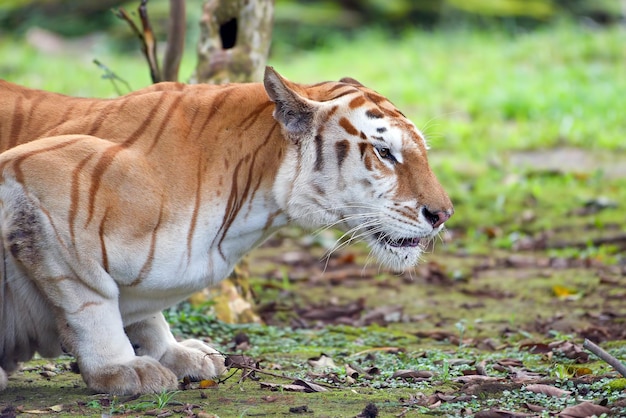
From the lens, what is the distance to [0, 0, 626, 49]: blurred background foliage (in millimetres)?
17922

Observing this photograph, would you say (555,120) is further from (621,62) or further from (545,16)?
(545,16)

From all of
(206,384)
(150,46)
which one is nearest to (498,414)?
(206,384)

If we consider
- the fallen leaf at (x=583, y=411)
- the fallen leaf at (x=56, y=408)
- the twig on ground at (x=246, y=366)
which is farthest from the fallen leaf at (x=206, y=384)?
the fallen leaf at (x=583, y=411)

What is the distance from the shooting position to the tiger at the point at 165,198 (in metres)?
3.94

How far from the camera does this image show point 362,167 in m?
4.17

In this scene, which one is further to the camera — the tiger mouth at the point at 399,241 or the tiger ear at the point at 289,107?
the tiger mouth at the point at 399,241

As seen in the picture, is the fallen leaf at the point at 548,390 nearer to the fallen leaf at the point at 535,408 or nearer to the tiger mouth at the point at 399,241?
the fallen leaf at the point at 535,408

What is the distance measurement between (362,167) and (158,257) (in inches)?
37.5

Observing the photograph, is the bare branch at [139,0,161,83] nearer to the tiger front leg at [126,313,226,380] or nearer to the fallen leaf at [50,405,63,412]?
the tiger front leg at [126,313,226,380]

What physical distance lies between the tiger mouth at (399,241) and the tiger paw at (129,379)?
1.12 m

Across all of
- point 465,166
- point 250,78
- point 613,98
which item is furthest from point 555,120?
point 250,78

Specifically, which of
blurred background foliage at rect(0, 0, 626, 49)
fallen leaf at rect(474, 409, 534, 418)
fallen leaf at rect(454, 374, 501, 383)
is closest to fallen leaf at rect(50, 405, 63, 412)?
fallen leaf at rect(474, 409, 534, 418)

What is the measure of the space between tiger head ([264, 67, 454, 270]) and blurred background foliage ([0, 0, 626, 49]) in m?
13.3

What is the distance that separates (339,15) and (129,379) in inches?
621
